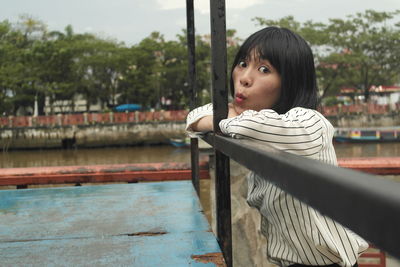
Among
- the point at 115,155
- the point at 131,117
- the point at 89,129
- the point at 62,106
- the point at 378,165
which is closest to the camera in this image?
the point at 378,165

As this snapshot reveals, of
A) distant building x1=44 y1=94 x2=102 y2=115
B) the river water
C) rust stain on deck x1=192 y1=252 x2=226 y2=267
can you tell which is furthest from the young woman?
distant building x1=44 y1=94 x2=102 y2=115

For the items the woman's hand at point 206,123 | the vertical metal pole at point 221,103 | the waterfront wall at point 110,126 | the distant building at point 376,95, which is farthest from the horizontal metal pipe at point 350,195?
the distant building at point 376,95

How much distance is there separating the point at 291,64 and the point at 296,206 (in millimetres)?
287

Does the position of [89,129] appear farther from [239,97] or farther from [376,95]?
[239,97]

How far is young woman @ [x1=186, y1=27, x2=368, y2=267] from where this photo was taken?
0.71 metres

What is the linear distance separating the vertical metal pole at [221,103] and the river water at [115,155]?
15.8 metres

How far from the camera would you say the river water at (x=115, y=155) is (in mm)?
17266

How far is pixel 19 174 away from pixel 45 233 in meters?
0.88

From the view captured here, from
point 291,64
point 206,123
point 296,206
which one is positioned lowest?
point 296,206

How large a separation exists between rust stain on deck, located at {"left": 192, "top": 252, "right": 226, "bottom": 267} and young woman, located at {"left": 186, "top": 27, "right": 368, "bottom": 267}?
0.43 feet

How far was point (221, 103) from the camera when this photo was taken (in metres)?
0.81

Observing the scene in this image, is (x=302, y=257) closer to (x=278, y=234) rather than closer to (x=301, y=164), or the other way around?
(x=278, y=234)

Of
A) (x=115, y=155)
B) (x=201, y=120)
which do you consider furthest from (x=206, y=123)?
(x=115, y=155)

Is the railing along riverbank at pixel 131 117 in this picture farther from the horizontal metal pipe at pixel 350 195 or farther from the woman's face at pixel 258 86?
the horizontal metal pipe at pixel 350 195
